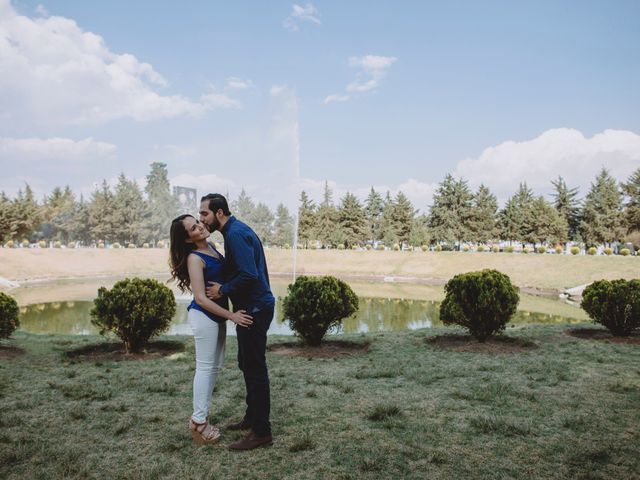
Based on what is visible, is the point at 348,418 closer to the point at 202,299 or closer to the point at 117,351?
the point at 202,299

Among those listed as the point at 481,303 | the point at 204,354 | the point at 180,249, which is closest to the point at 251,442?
the point at 204,354

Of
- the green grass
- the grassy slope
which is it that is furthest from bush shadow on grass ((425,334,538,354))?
the grassy slope

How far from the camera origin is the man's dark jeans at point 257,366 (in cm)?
429

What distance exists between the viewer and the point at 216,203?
434cm

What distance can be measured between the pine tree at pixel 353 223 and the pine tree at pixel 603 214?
31.3 m

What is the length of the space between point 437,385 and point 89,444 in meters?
4.51

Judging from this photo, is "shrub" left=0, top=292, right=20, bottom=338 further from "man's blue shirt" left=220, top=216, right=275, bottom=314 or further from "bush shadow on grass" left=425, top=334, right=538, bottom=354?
"bush shadow on grass" left=425, top=334, right=538, bottom=354

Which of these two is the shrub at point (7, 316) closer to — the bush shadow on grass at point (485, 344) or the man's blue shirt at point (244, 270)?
the man's blue shirt at point (244, 270)

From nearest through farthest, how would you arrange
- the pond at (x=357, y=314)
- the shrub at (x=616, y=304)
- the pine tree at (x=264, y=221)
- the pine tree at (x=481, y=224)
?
1. the shrub at (x=616, y=304)
2. the pond at (x=357, y=314)
3. the pine tree at (x=481, y=224)
4. the pine tree at (x=264, y=221)

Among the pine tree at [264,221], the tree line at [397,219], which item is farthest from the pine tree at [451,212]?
the pine tree at [264,221]

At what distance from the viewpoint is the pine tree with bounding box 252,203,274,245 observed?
3401 inches

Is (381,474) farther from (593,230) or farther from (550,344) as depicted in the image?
(593,230)

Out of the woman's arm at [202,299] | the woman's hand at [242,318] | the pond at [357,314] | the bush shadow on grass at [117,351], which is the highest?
the woman's arm at [202,299]

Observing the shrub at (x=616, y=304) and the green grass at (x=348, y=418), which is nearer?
the green grass at (x=348, y=418)
